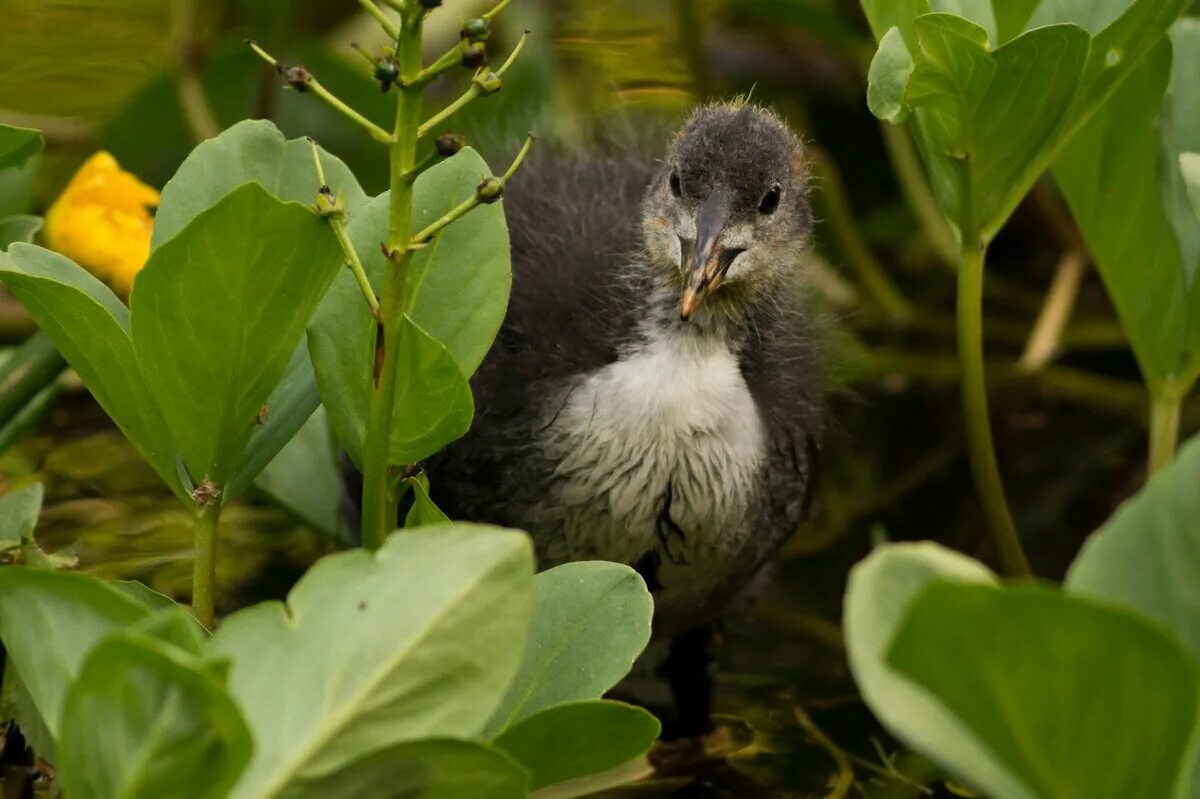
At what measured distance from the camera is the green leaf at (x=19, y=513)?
6.39ft

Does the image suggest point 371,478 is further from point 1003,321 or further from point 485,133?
point 1003,321

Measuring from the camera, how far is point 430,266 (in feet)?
5.84

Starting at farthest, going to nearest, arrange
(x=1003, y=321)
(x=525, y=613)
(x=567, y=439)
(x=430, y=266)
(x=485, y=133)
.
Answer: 1. (x=1003, y=321)
2. (x=485, y=133)
3. (x=567, y=439)
4. (x=430, y=266)
5. (x=525, y=613)

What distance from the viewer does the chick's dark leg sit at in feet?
7.76

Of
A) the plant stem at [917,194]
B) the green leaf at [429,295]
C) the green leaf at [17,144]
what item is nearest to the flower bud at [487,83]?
the green leaf at [429,295]

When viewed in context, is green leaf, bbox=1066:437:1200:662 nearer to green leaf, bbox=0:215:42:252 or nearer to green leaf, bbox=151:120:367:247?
green leaf, bbox=151:120:367:247

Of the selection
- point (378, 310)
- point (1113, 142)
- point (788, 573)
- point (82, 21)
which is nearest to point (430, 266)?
point (378, 310)

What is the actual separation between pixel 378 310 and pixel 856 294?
2259 millimetres

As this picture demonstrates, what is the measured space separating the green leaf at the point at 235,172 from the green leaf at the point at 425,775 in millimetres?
645

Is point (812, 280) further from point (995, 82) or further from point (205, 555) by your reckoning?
point (205, 555)

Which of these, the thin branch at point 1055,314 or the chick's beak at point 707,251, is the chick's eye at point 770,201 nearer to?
the chick's beak at point 707,251

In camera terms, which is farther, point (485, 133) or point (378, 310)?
point (485, 133)

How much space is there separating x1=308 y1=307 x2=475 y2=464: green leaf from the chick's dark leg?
2.56ft

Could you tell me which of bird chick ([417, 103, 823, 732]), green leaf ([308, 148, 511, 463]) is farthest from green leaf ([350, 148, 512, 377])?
bird chick ([417, 103, 823, 732])
